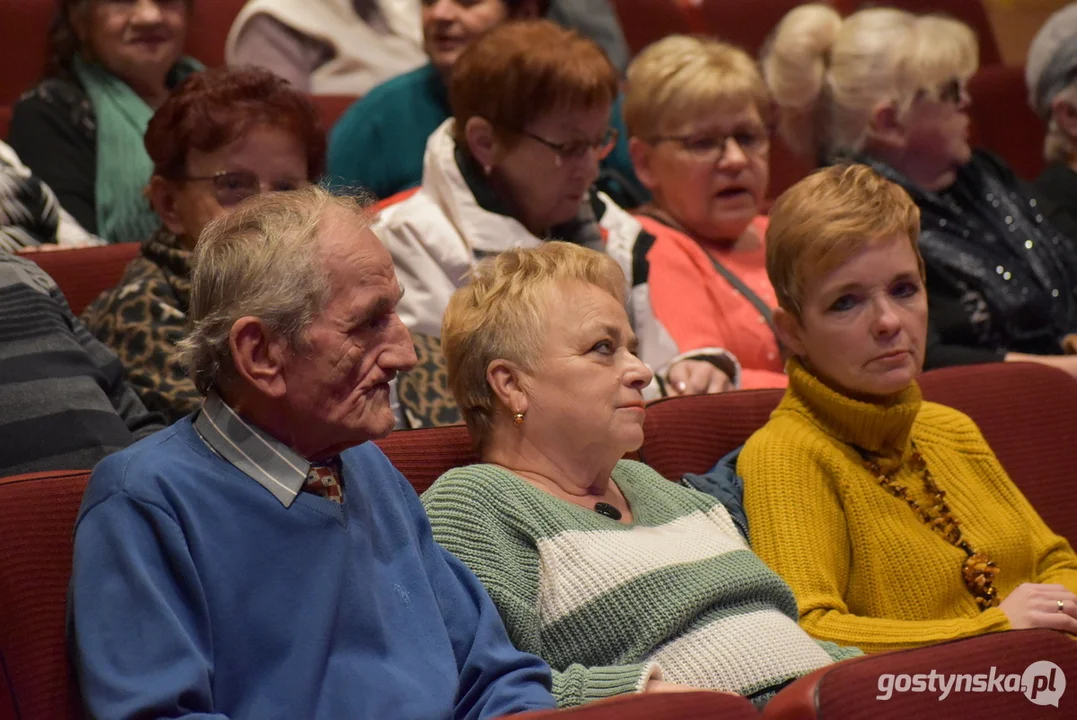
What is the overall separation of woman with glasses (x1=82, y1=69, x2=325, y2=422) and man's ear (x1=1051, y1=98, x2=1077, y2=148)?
77.6 inches

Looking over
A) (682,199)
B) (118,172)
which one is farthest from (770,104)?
(118,172)

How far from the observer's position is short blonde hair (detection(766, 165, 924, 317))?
193cm

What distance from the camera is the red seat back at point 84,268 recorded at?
7.45 ft

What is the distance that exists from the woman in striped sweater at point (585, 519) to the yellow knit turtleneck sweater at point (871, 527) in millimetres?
74

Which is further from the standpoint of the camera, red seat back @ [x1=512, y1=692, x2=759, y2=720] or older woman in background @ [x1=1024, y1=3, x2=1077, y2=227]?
older woman in background @ [x1=1024, y1=3, x2=1077, y2=227]

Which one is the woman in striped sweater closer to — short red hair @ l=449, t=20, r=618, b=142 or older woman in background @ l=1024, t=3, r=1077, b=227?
short red hair @ l=449, t=20, r=618, b=142

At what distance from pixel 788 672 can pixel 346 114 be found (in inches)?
65.9

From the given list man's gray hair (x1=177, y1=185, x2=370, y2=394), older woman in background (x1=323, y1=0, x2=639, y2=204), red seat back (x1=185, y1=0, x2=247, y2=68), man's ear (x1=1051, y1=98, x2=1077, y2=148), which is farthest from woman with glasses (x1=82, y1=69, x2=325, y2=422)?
man's ear (x1=1051, y1=98, x2=1077, y2=148)

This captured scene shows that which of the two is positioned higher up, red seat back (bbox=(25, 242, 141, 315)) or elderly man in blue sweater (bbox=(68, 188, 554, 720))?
elderly man in blue sweater (bbox=(68, 188, 554, 720))

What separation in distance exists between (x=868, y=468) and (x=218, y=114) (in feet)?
3.54

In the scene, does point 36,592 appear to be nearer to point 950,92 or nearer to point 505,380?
point 505,380

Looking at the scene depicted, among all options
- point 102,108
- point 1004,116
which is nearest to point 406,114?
point 102,108

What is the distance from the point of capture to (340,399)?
55.8 inches

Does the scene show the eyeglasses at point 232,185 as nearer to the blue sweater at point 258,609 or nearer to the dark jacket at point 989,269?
the blue sweater at point 258,609
